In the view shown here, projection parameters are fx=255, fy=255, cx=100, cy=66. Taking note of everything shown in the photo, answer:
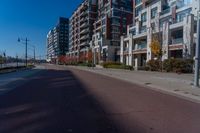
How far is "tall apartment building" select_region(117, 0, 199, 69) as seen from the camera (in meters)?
40.1

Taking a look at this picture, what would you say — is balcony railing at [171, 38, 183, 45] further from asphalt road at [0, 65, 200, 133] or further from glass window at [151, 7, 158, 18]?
asphalt road at [0, 65, 200, 133]

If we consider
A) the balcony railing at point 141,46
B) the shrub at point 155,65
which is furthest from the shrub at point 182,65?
the balcony railing at point 141,46

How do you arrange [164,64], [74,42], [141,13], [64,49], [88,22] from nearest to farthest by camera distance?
[164,64] < [141,13] < [88,22] < [74,42] < [64,49]

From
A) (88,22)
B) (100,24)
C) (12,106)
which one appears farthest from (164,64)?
(88,22)

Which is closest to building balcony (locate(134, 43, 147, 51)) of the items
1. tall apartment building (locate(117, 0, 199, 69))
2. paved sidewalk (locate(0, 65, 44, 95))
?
tall apartment building (locate(117, 0, 199, 69))

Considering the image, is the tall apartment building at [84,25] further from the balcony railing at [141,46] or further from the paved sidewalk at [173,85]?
the paved sidewalk at [173,85]

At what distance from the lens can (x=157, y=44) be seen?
43.3 m

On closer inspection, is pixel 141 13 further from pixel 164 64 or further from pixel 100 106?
pixel 100 106

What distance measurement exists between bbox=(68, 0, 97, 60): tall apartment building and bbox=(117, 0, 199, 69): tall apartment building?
4203 centimetres

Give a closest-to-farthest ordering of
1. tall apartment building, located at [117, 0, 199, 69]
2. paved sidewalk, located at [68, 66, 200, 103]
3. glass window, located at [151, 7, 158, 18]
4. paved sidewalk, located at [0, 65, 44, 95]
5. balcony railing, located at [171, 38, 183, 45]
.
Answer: paved sidewalk, located at [68, 66, 200, 103] → paved sidewalk, located at [0, 65, 44, 95] → tall apartment building, located at [117, 0, 199, 69] → balcony railing, located at [171, 38, 183, 45] → glass window, located at [151, 7, 158, 18]

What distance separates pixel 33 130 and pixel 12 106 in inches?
147

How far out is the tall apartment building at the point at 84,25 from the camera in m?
110

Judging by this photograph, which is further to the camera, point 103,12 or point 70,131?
point 103,12

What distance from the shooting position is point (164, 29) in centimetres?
4628
